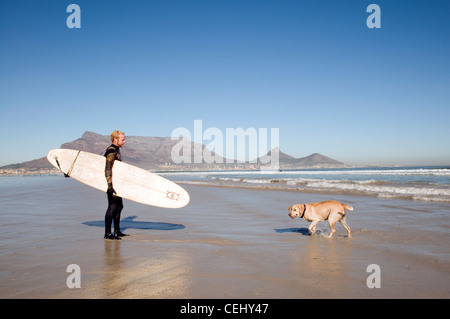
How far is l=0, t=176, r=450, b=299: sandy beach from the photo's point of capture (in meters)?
3.19

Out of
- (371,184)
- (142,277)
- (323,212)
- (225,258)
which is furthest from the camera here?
(371,184)

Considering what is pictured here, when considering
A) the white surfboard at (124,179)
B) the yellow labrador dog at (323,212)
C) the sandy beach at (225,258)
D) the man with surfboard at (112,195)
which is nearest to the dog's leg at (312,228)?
the yellow labrador dog at (323,212)

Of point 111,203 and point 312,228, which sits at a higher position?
point 111,203

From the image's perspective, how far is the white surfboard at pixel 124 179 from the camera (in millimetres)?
6914

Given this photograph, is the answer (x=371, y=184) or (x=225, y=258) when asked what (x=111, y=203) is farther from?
(x=371, y=184)

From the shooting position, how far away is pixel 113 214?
5.86 m

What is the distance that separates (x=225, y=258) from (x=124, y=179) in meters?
3.61

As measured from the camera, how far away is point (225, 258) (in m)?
4.37

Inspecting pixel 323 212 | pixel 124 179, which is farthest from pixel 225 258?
pixel 124 179

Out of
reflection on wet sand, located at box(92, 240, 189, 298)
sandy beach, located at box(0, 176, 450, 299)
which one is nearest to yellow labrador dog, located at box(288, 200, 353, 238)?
sandy beach, located at box(0, 176, 450, 299)

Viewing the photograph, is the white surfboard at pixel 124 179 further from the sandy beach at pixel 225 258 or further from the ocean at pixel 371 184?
the ocean at pixel 371 184
